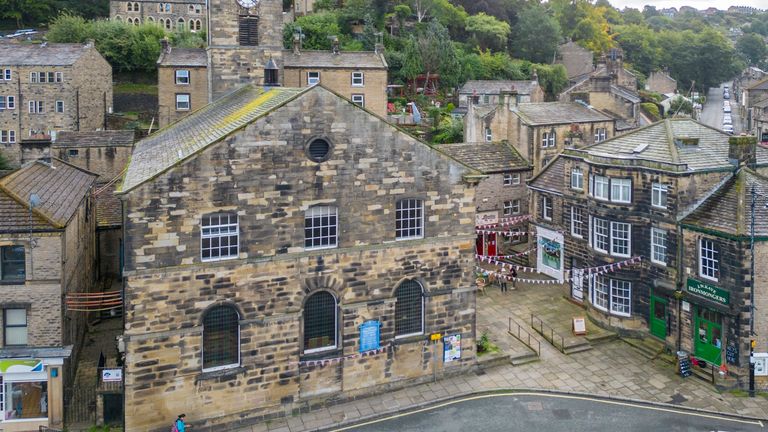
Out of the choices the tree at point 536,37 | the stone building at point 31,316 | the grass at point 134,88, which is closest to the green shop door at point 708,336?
the stone building at point 31,316

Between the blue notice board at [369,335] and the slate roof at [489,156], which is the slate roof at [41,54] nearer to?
the slate roof at [489,156]

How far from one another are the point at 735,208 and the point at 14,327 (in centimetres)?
2549

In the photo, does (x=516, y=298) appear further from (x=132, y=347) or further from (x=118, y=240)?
(x=118, y=240)

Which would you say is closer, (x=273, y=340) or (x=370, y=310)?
(x=273, y=340)

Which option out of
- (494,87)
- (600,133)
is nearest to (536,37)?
(494,87)

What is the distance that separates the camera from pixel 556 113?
140ft

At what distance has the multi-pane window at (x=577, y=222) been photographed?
2875 cm

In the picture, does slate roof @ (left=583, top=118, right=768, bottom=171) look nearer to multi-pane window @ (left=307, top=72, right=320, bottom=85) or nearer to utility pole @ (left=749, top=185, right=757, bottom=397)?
utility pole @ (left=749, top=185, right=757, bottom=397)

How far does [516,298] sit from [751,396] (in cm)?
1146

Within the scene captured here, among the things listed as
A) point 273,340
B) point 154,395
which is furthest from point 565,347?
point 154,395

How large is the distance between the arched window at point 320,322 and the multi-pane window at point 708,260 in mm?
14122

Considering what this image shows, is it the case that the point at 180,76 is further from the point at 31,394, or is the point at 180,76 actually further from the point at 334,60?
the point at 31,394

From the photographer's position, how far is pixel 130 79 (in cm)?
6762

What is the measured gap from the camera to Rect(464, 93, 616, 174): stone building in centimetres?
4012
